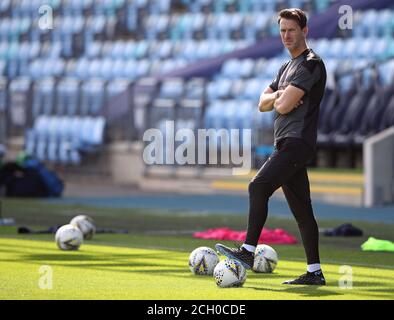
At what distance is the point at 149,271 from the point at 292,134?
198cm

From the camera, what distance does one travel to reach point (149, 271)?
9.50 meters

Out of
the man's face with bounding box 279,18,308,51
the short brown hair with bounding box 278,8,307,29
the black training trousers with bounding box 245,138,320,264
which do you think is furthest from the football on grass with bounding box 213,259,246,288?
the short brown hair with bounding box 278,8,307,29

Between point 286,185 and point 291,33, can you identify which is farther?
point 286,185

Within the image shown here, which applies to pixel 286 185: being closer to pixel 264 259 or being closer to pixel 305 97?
pixel 305 97

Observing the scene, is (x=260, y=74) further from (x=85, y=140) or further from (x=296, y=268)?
(x=296, y=268)

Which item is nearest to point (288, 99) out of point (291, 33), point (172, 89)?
point (291, 33)

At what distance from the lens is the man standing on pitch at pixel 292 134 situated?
8.15m

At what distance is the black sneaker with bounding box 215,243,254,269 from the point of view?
321 inches
